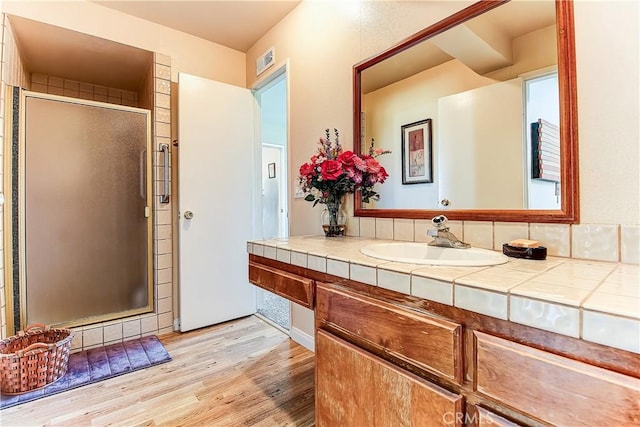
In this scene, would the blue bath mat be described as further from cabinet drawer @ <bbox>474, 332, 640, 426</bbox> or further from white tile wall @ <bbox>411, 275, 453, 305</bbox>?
cabinet drawer @ <bbox>474, 332, 640, 426</bbox>

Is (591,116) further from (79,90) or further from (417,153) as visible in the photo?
(79,90)

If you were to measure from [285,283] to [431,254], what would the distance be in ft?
1.95

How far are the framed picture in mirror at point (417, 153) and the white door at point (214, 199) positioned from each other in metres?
1.58

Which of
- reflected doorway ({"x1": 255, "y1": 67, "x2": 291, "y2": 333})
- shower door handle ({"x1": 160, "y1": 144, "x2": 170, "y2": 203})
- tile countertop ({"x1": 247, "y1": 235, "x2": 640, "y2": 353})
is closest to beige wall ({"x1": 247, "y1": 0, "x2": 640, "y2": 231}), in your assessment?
tile countertop ({"x1": 247, "y1": 235, "x2": 640, "y2": 353})

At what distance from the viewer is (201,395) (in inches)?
61.4

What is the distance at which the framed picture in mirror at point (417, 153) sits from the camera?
1.39m

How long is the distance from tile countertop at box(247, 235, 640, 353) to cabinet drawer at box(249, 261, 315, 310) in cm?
16

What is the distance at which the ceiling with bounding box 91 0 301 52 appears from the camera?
2.11m

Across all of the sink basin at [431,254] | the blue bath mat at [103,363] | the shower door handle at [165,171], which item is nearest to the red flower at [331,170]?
the sink basin at [431,254]

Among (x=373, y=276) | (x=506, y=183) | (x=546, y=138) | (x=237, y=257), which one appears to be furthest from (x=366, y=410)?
(x=237, y=257)

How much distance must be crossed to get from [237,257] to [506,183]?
82.1 inches

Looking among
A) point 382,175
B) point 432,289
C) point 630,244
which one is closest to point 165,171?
point 382,175

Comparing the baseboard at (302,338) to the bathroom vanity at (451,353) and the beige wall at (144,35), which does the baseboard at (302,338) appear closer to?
the bathroom vanity at (451,353)

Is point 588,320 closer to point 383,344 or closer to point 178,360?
point 383,344
